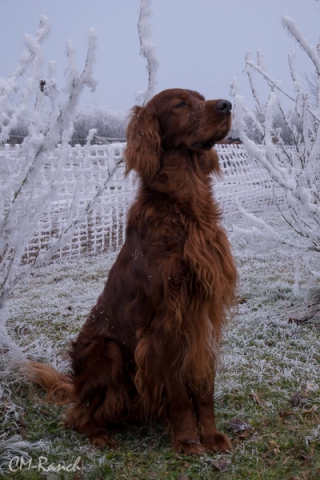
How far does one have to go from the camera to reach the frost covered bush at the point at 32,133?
216 cm

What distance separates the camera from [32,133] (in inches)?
91.4

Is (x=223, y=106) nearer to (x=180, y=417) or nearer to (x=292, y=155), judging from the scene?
(x=180, y=417)

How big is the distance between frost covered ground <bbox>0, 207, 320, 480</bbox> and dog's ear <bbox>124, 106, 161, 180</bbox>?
3.81 ft

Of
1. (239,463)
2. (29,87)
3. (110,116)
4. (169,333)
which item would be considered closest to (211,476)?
(239,463)

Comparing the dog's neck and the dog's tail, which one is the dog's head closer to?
the dog's neck

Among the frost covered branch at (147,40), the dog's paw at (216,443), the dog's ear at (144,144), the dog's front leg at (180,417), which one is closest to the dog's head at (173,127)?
the dog's ear at (144,144)

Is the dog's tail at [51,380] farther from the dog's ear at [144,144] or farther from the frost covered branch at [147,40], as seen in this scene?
the frost covered branch at [147,40]

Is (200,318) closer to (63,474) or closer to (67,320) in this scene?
(63,474)

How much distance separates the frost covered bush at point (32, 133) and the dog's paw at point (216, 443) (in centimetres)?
113

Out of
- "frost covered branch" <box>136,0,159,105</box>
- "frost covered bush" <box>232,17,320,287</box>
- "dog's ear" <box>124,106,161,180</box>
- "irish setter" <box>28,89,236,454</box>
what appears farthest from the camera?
"frost covered bush" <box>232,17,320,287</box>

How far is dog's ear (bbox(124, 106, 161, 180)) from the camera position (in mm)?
2383

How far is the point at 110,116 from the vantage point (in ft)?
68.4

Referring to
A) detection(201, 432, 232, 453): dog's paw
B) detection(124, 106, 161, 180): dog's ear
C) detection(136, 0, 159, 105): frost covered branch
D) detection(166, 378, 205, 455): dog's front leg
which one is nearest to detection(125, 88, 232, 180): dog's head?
Result: detection(124, 106, 161, 180): dog's ear

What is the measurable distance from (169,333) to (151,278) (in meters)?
0.24
